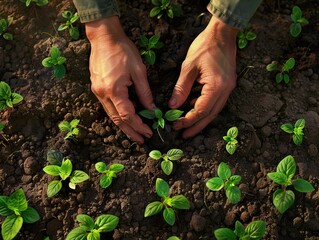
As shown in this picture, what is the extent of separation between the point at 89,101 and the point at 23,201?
0.59 meters

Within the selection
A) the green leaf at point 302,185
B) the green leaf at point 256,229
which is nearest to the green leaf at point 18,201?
the green leaf at point 256,229

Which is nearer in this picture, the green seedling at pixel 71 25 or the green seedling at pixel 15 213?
the green seedling at pixel 15 213

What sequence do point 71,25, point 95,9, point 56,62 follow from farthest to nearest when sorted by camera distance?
Answer: point 71,25, point 56,62, point 95,9

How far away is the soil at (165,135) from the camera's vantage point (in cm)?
182

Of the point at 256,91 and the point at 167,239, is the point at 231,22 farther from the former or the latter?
the point at 167,239

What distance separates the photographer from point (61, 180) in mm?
1847

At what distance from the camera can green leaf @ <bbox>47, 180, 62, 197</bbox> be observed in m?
1.80

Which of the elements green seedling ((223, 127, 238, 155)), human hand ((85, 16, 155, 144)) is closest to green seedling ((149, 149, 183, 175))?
human hand ((85, 16, 155, 144))

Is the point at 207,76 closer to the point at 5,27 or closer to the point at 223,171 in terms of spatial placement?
the point at 223,171

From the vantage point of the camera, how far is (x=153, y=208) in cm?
175

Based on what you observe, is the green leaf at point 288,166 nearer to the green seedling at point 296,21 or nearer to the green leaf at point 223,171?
the green leaf at point 223,171

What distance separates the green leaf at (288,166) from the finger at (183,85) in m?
0.54

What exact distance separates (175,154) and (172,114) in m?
0.19

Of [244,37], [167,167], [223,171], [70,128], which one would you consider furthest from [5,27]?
[223,171]
